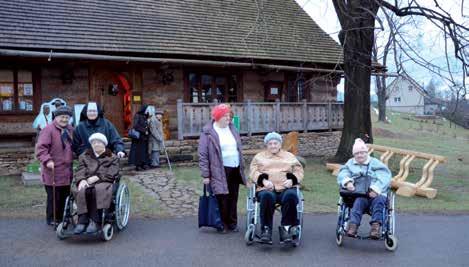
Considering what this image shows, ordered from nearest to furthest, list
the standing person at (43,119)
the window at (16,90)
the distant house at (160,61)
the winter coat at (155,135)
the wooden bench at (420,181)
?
the wooden bench at (420,181)
the standing person at (43,119)
the winter coat at (155,135)
the window at (16,90)
the distant house at (160,61)

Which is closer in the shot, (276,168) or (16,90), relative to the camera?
(276,168)

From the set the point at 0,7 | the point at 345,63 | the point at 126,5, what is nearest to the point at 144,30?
the point at 126,5

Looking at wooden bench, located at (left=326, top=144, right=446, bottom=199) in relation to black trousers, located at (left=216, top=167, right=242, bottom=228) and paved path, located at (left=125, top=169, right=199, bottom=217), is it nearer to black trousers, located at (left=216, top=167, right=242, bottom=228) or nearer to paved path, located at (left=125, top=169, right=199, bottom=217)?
paved path, located at (left=125, top=169, right=199, bottom=217)

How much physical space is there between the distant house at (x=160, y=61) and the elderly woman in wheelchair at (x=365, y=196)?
22.0ft

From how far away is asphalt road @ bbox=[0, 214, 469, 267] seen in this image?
18.2ft

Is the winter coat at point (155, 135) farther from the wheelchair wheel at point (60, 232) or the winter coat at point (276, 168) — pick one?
the winter coat at point (276, 168)

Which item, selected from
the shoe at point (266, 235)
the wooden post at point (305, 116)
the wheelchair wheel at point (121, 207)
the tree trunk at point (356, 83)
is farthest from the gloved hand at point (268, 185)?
the wooden post at point (305, 116)

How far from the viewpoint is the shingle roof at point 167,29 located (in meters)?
14.1

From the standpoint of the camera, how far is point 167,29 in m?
16.7

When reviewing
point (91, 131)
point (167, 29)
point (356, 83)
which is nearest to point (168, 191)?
point (91, 131)

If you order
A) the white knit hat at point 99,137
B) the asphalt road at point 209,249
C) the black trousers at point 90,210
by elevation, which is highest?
the white knit hat at point 99,137

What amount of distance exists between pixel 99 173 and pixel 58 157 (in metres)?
0.83

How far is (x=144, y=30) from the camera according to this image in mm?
16125

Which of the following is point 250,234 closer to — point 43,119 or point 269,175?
point 269,175
